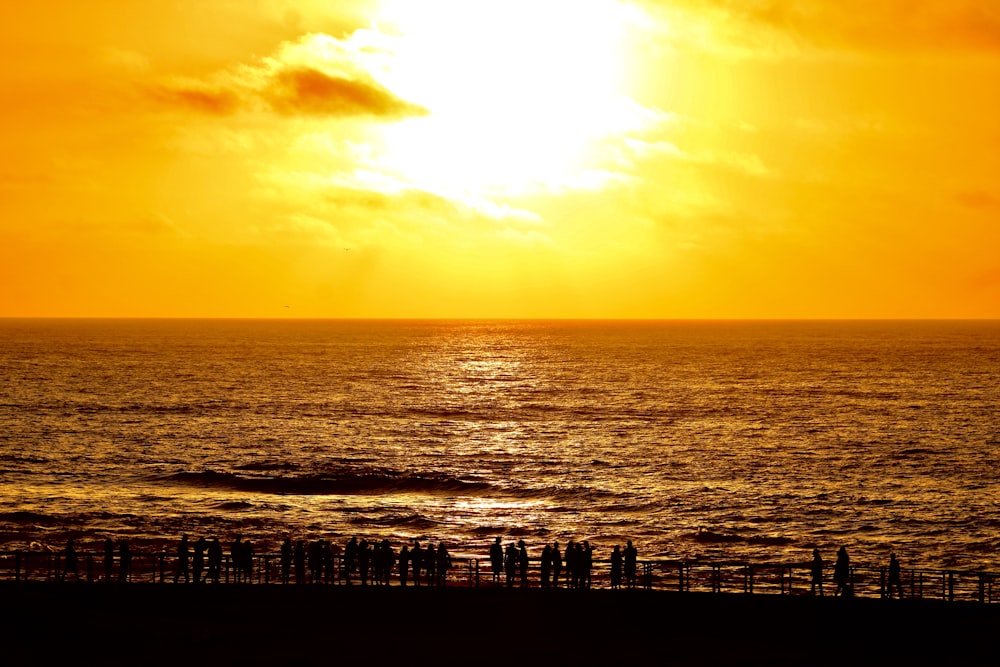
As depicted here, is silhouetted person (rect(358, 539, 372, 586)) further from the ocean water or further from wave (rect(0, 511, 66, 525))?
wave (rect(0, 511, 66, 525))

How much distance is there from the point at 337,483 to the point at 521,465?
47.6 ft

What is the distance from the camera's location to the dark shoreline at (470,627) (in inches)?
974

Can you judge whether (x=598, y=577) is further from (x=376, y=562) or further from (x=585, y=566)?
(x=376, y=562)

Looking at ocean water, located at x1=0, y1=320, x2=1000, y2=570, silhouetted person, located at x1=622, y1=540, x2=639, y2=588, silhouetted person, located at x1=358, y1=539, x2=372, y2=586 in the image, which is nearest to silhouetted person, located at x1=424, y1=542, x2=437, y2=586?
silhouetted person, located at x1=358, y1=539, x2=372, y2=586

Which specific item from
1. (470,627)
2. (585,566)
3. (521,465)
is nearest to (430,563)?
(585,566)

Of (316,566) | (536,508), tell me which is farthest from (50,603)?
(536,508)

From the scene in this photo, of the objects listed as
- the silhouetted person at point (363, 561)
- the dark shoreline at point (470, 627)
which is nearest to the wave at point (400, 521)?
the silhouetted person at point (363, 561)

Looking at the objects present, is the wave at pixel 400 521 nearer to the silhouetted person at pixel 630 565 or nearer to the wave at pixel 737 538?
the wave at pixel 737 538

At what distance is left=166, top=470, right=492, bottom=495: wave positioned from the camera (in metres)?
62.6

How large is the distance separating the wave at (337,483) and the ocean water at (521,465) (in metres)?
0.25

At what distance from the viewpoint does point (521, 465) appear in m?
73.1

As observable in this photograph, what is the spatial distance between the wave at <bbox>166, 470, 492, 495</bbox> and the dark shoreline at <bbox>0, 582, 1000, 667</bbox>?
30.5 metres

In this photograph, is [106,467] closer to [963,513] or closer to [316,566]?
[316,566]

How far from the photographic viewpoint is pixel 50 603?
2831 centimetres
